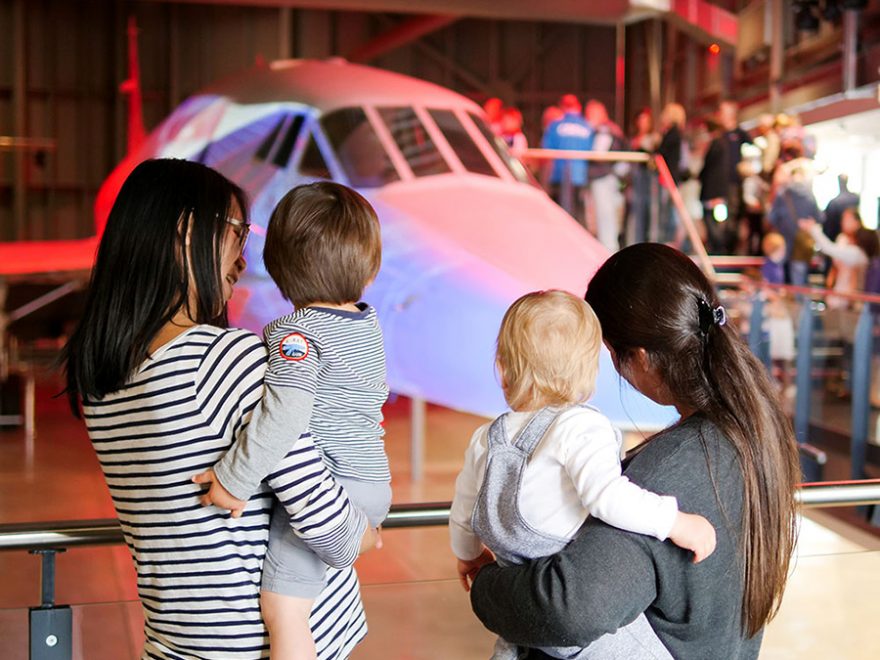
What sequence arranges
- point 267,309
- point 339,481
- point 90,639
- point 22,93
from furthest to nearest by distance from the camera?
point 22,93 < point 267,309 < point 90,639 < point 339,481

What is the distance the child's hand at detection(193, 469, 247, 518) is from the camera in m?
1.14

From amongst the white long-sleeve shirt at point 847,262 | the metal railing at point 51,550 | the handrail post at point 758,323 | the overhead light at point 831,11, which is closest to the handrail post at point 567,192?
the handrail post at point 758,323

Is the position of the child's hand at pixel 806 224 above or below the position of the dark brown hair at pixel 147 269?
above

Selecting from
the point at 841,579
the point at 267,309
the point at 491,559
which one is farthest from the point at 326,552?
the point at 267,309

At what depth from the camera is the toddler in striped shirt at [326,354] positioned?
121 cm

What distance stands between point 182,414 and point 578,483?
427mm

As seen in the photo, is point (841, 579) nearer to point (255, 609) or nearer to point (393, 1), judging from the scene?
point (255, 609)

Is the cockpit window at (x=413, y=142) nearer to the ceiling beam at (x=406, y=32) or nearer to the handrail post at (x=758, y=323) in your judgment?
the handrail post at (x=758, y=323)

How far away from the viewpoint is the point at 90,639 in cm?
158

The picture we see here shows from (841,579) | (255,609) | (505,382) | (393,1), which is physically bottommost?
(841,579)

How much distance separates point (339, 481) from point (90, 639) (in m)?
0.53

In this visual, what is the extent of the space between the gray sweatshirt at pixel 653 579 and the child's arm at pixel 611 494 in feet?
0.09

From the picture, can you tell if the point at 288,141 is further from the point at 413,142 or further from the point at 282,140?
the point at 413,142

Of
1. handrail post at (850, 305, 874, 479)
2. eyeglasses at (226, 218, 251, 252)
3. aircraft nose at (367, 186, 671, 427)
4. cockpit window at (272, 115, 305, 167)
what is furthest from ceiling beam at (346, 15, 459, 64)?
eyeglasses at (226, 218, 251, 252)
